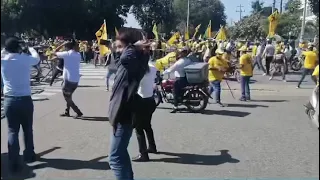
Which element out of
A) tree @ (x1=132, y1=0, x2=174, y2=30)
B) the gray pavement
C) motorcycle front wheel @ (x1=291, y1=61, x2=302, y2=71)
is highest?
tree @ (x1=132, y1=0, x2=174, y2=30)

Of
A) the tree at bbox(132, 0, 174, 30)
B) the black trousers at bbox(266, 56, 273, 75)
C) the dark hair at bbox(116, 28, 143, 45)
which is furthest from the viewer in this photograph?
the black trousers at bbox(266, 56, 273, 75)

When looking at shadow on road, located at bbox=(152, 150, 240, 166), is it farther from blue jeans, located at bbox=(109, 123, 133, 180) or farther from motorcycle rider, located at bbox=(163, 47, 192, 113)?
motorcycle rider, located at bbox=(163, 47, 192, 113)

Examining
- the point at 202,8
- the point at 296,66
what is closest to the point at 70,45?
the point at 202,8

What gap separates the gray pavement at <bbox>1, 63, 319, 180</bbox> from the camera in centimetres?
604

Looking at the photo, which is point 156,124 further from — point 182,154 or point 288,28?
Result: point 288,28

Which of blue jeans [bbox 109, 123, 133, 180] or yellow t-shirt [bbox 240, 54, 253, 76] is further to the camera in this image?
yellow t-shirt [bbox 240, 54, 253, 76]

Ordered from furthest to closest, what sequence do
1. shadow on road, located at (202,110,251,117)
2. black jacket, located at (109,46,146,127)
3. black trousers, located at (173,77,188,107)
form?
black trousers, located at (173,77,188,107)
shadow on road, located at (202,110,251,117)
black jacket, located at (109,46,146,127)

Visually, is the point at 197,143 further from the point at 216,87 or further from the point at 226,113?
the point at 216,87

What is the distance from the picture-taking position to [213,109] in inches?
466

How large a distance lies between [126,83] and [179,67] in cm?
651

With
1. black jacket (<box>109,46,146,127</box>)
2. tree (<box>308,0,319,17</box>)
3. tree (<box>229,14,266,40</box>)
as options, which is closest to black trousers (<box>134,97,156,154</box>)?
black jacket (<box>109,46,146,127</box>)

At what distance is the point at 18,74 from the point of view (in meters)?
5.22

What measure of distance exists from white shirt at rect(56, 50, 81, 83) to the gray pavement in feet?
2.87

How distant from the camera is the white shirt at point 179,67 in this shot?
10.8 meters
